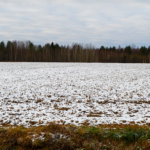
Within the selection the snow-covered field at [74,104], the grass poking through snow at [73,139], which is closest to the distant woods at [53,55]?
the snow-covered field at [74,104]

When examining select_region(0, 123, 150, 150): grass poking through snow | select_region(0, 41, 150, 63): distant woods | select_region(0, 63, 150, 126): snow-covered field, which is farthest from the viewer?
select_region(0, 41, 150, 63): distant woods

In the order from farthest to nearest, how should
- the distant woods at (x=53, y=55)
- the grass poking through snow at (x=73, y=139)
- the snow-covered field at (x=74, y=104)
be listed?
the distant woods at (x=53, y=55) < the snow-covered field at (x=74, y=104) < the grass poking through snow at (x=73, y=139)

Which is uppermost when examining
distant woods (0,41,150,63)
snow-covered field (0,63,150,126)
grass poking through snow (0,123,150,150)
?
distant woods (0,41,150,63)

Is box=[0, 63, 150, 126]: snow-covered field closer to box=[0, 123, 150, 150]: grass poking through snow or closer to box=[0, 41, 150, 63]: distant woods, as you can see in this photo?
box=[0, 123, 150, 150]: grass poking through snow

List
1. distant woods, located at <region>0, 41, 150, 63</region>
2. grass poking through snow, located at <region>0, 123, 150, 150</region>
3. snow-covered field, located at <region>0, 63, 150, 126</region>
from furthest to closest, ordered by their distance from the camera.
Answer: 1. distant woods, located at <region>0, 41, 150, 63</region>
2. snow-covered field, located at <region>0, 63, 150, 126</region>
3. grass poking through snow, located at <region>0, 123, 150, 150</region>

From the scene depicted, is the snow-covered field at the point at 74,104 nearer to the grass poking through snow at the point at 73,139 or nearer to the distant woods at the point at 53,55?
the grass poking through snow at the point at 73,139

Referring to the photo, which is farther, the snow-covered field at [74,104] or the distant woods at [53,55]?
the distant woods at [53,55]

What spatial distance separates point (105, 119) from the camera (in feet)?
30.3

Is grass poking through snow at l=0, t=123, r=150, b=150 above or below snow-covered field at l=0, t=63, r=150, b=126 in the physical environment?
above

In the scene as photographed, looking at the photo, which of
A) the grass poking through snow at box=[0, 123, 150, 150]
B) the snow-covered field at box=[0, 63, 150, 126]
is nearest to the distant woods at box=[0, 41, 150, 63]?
the snow-covered field at box=[0, 63, 150, 126]

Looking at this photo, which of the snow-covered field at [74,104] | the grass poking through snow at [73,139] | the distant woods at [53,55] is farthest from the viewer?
the distant woods at [53,55]

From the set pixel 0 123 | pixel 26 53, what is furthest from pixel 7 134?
pixel 26 53

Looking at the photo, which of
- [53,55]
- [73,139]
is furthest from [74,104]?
[53,55]

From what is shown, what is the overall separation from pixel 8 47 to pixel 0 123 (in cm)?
8175
